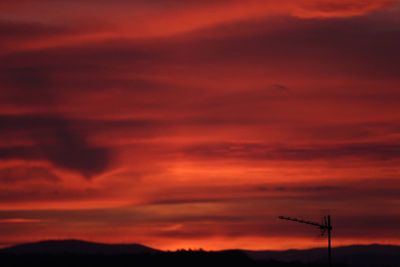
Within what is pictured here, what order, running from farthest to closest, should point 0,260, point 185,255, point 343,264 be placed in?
Answer: point 343,264, point 185,255, point 0,260

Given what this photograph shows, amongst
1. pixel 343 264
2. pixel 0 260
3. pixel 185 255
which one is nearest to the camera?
pixel 0 260

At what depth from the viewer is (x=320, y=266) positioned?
433 ft

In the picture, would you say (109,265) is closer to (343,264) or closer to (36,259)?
(36,259)

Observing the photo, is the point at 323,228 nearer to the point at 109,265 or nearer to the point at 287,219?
the point at 287,219

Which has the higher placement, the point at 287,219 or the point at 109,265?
the point at 287,219

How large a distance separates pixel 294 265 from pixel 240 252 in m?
7.85

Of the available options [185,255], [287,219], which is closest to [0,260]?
[185,255]

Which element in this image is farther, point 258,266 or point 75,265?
point 258,266

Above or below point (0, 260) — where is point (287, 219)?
above

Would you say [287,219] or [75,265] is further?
[287,219]

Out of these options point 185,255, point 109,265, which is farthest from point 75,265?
point 185,255

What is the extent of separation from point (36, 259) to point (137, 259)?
499 inches

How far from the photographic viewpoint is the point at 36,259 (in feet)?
371

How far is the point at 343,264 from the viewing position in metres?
131
